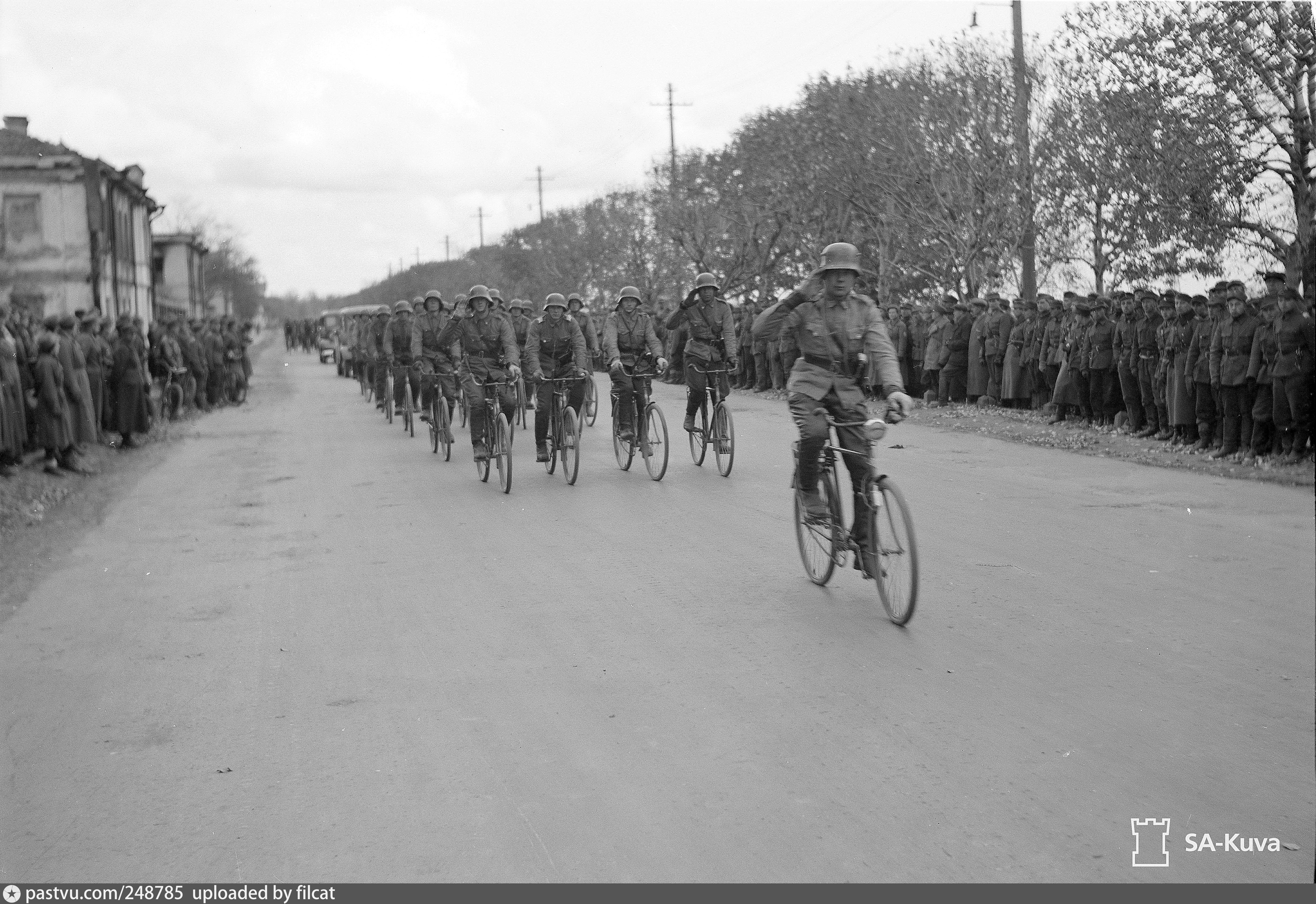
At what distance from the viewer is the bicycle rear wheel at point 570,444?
13.3 meters

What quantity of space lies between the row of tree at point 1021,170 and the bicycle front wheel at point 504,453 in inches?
274

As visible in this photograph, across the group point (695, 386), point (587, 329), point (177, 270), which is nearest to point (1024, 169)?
point (587, 329)

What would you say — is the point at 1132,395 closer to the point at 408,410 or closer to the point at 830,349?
the point at 830,349

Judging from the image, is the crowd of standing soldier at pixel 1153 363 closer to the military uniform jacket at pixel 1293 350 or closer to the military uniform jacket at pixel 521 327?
the military uniform jacket at pixel 1293 350

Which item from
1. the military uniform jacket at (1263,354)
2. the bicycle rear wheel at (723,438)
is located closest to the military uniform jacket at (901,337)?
the military uniform jacket at (1263,354)

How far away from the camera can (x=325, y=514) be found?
1215 cm

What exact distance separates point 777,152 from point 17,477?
73.3 feet

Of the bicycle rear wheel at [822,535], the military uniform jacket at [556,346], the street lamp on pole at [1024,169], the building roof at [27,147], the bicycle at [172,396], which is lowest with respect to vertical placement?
the bicycle rear wheel at [822,535]

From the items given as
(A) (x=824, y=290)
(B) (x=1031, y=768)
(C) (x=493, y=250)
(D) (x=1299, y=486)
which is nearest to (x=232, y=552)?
(A) (x=824, y=290)

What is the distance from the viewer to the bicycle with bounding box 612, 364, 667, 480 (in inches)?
523

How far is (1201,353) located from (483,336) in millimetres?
7368

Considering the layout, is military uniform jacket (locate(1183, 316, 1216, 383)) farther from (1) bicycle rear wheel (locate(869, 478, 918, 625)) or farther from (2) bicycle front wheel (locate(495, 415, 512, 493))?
(1) bicycle rear wheel (locate(869, 478, 918, 625))

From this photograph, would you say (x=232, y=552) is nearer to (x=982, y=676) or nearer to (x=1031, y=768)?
(x=982, y=676)

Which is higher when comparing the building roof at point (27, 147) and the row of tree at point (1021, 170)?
the building roof at point (27, 147)
